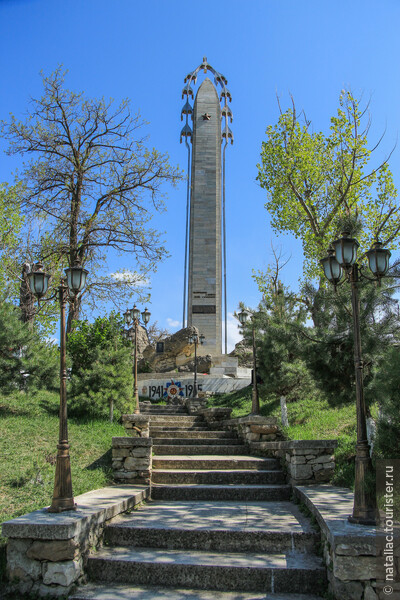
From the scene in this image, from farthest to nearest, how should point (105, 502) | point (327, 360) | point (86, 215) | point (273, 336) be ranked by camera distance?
point (86, 215) < point (273, 336) < point (327, 360) < point (105, 502)

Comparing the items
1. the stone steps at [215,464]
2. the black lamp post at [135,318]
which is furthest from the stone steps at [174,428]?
the stone steps at [215,464]

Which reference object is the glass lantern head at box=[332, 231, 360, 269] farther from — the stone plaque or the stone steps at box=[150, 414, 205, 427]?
the stone plaque

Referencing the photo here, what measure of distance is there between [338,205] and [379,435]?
11014mm

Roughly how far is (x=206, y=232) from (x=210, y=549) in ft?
83.0

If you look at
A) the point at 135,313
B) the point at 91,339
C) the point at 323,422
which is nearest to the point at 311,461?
the point at 323,422

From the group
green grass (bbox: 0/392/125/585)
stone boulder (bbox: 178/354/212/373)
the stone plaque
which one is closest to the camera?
green grass (bbox: 0/392/125/585)

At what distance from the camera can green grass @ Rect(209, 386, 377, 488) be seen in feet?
24.9

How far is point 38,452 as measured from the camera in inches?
352

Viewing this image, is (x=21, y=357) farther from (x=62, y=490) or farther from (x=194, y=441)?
(x=62, y=490)

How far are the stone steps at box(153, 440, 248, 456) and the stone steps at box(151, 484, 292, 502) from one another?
6.77ft

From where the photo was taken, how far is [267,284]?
22.3 m

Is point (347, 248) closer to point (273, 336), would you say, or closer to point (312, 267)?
point (273, 336)

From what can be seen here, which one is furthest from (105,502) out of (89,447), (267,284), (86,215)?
(267,284)

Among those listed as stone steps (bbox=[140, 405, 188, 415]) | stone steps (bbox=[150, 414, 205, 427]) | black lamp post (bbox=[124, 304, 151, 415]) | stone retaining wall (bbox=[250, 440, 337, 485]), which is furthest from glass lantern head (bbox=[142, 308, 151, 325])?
stone retaining wall (bbox=[250, 440, 337, 485])
